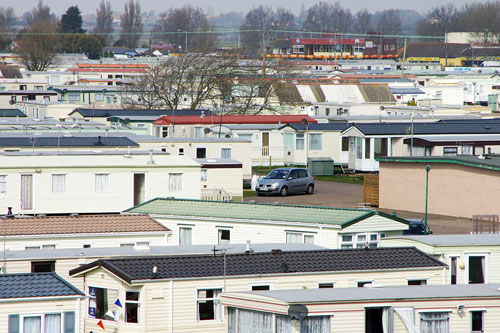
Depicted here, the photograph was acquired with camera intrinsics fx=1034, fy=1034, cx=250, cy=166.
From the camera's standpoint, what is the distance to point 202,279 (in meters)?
20.2

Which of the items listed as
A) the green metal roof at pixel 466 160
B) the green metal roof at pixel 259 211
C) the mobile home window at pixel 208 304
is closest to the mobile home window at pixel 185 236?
the green metal roof at pixel 259 211

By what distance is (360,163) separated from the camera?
50531 millimetres

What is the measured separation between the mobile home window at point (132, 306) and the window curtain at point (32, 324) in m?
2.14

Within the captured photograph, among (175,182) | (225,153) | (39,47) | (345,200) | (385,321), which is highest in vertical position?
(39,47)

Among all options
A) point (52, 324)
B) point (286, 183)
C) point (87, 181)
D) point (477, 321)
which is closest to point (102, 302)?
point (52, 324)

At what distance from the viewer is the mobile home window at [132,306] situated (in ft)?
65.7

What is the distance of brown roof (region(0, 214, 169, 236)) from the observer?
1052 inches

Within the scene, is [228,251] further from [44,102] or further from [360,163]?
[44,102]

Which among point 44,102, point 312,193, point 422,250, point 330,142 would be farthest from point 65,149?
point 44,102

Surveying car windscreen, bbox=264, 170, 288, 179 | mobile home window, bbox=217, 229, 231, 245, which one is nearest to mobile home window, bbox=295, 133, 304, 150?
car windscreen, bbox=264, 170, 288, 179

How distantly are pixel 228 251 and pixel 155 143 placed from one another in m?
23.2

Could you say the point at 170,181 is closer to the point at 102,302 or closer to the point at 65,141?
the point at 65,141

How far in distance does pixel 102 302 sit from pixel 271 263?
353 cm

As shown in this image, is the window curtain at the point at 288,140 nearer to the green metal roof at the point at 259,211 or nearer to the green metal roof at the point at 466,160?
the green metal roof at the point at 466,160
